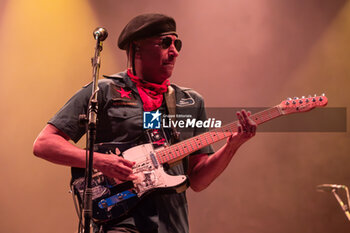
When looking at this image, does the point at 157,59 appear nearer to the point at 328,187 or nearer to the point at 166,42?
the point at 166,42

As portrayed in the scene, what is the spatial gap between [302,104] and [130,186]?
127 cm

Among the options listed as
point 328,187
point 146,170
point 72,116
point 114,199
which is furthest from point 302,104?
point 328,187

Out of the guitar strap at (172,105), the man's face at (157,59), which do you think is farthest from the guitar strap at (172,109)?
the man's face at (157,59)

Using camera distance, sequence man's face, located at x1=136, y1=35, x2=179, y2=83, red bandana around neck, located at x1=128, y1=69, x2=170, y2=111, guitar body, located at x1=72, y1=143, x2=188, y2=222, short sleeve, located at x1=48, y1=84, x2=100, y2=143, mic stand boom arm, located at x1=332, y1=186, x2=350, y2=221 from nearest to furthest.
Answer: guitar body, located at x1=72, y1=143, x2=188, y2=222 < short sleeve, located at x1=48, y1=84, x2=100, y2=143 < red bandana around neck, located at x1=128, y1=69, x2=170, y2=111 < man's face, located at x1=136, y1=35, x2=179, y2=83 < mic stand boom arm, located at x1=332, y1=186, x2=350, y2=221

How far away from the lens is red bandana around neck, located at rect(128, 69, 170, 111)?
252 cm

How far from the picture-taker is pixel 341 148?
14.2 ft

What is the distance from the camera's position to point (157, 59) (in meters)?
2.62

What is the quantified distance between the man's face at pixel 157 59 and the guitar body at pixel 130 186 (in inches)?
20.1

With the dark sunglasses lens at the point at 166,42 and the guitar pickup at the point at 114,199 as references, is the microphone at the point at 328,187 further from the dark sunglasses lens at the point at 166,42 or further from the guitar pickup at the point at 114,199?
the guitar pickup at the point at 114,199

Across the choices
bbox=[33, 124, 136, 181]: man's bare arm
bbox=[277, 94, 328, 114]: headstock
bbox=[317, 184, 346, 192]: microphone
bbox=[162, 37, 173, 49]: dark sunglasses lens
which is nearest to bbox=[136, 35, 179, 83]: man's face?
bbox=[162, 37, 173, 49]: dark sunglasses lens

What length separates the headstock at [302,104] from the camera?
2.56 meters

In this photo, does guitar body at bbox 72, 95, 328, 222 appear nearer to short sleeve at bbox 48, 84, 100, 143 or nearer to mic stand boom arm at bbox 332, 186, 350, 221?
short sleeve at bbox 48, 84, 100, 143

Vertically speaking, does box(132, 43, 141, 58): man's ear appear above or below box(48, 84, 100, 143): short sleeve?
above

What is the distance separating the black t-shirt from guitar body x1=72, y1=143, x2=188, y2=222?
56 mm
